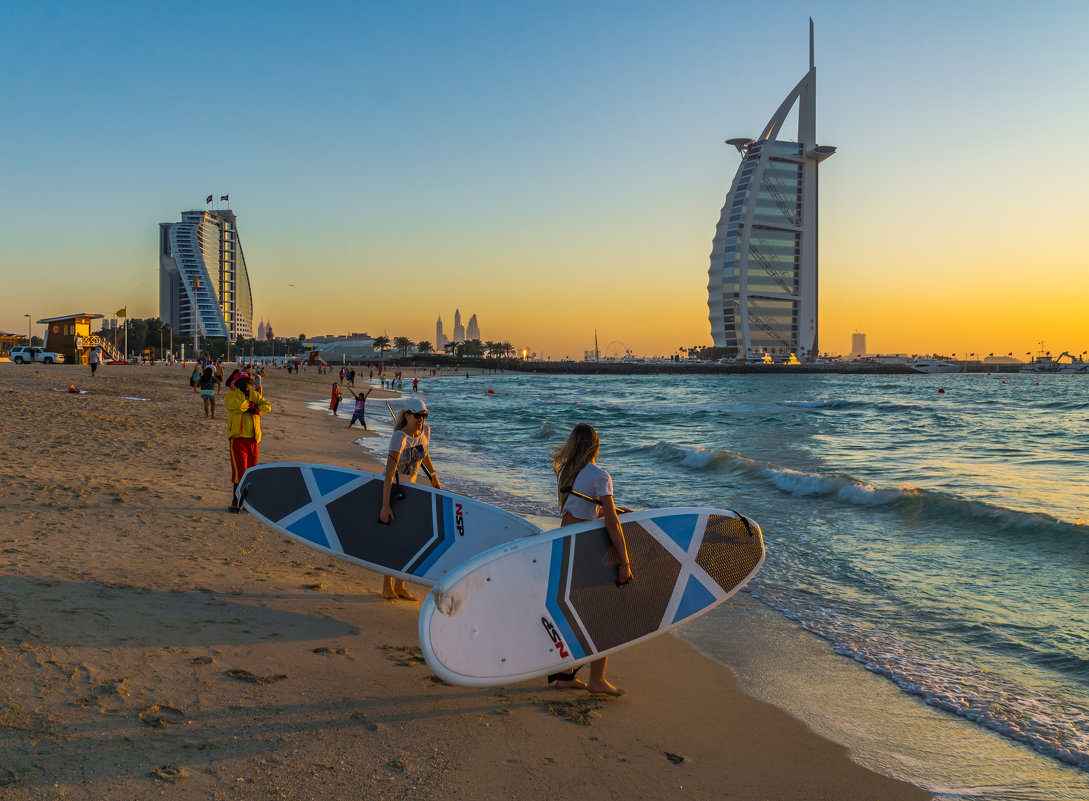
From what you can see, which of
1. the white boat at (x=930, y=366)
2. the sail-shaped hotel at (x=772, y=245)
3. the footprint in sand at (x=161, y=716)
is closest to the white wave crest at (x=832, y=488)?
the footprint in sand at (x=161, y=716)

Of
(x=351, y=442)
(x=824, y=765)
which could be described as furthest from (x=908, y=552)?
(x=351, y=442)

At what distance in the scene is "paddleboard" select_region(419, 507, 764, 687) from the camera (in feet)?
12.2

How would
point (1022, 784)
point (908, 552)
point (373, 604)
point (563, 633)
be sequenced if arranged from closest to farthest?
point (1022, 784) → point (563, 633) → point (373, 604) → point (908, 552)

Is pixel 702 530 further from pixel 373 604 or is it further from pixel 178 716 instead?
pixel 178 716

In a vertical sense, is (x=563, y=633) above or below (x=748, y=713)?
above

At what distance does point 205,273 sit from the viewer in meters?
150

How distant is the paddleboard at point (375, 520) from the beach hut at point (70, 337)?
6134cm

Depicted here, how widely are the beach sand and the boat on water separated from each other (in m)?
183

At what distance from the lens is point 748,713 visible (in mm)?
4133

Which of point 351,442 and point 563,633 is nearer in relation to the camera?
point 563,633

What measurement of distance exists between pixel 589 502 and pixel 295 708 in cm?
197

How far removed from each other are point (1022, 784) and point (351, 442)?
16.2 m

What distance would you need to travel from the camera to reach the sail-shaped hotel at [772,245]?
432 ft

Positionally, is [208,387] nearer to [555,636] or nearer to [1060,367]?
[555,636]
